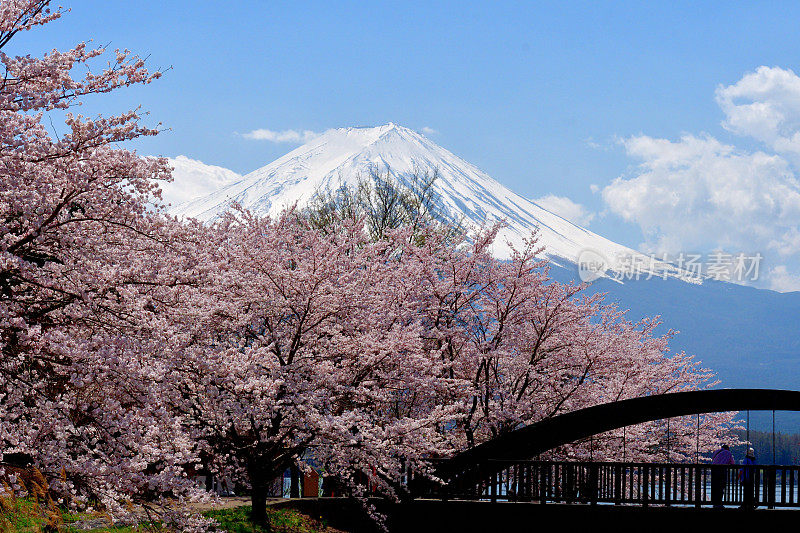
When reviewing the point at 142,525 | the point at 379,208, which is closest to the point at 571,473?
the point at 142,525

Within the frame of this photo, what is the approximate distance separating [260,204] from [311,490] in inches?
6154

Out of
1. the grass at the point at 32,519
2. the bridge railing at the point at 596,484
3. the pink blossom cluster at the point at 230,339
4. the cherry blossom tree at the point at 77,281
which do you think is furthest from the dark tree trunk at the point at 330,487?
the cherry blossom tree at the point at 77,281

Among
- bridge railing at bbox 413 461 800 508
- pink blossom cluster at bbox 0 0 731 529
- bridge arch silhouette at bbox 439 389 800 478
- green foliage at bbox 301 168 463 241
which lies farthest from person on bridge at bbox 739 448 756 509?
green foliage at bbox 301 168 463 241

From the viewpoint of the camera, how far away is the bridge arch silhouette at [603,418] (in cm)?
2052

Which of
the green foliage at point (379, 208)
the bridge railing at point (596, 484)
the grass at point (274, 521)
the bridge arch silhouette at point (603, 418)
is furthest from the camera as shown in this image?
the green foliage at point (379, 208)

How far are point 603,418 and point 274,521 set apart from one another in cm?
937

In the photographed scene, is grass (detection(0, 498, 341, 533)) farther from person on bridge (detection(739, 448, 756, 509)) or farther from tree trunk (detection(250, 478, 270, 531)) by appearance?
person on bridge (detection(739, 448, 756, 509))

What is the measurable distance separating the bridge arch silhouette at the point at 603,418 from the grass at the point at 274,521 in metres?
3.79

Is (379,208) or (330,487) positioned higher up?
(379,208)

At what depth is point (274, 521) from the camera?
1673 centimetres

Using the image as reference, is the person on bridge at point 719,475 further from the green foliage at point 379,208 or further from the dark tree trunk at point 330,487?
the green foliage at point 379,208

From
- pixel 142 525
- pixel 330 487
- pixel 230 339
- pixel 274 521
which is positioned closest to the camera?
pixel 142 525

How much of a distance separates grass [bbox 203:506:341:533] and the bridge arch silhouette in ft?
12.4

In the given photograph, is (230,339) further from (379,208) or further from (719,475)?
(379,208)
